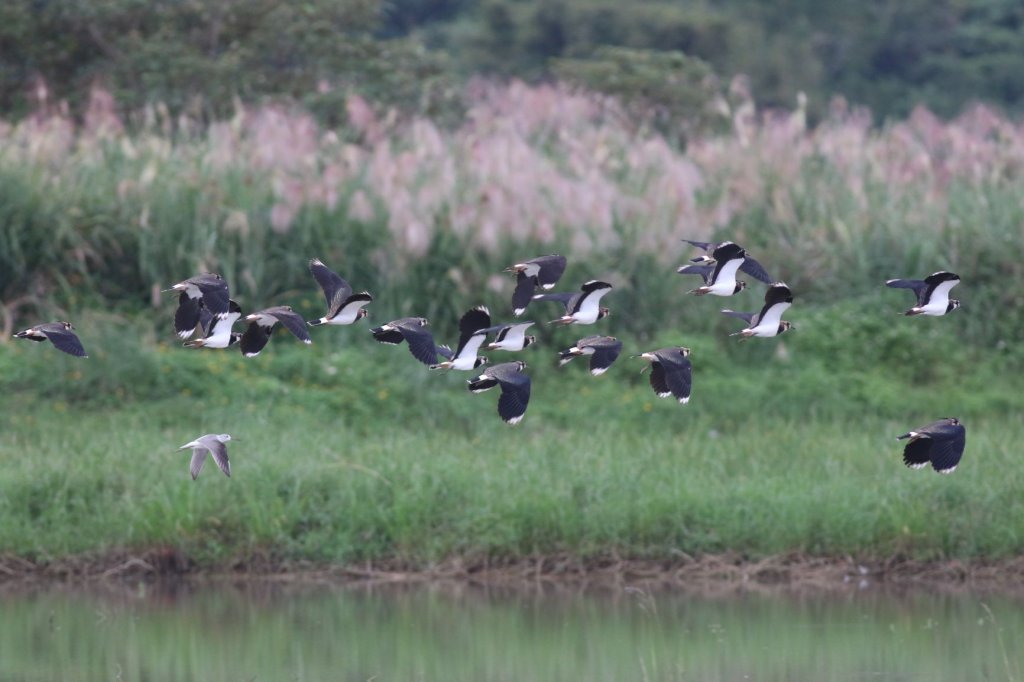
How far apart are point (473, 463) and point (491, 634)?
5.39ft

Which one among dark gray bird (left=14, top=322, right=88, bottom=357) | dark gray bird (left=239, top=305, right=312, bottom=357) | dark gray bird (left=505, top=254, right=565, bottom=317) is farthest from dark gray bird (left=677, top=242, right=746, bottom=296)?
dark gray bird (left=14, top=322, right=88, bottom=357)

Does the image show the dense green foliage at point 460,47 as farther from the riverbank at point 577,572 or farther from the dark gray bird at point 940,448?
the dark gray bird at point 940,448

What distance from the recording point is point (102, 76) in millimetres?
16312

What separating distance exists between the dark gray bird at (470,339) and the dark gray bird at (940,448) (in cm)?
152

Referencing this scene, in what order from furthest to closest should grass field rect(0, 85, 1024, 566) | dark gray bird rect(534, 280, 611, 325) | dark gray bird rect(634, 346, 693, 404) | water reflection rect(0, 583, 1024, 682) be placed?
grass field rect(0, 85, 1024, 566), water reflection rect(0, 583, 1024, 682), dark gray bird rect(534, 280, 611, 325), dark gray bird rect(634, 346, 693, 404)

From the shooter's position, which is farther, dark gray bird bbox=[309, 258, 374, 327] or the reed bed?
the reed bed

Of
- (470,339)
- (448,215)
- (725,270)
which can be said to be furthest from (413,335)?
(448,215)

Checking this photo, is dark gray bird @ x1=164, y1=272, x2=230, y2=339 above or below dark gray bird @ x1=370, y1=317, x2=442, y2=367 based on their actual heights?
above

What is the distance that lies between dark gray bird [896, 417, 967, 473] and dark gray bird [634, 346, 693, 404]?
79 centimetres

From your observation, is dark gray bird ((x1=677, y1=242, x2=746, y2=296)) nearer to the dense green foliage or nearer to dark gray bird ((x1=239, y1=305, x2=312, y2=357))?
dark gray bird ((x1=239, y1=305, x2=312, y2=357))

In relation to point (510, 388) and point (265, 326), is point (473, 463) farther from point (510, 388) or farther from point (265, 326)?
point (510, 388)

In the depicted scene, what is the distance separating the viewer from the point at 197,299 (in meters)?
6.23

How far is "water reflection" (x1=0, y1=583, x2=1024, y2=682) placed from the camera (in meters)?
7.60

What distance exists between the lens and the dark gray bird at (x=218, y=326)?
6.17 m
